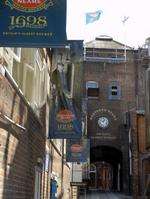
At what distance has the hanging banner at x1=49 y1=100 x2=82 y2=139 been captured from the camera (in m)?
14.4

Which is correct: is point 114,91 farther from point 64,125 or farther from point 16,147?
point 16,147

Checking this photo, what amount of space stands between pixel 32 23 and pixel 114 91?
121ft

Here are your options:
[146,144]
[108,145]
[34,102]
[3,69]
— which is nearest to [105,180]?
[108,145]

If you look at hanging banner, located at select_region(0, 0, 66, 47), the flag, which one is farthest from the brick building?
hanging banner, located at select_region(0, 0, 66, 47)

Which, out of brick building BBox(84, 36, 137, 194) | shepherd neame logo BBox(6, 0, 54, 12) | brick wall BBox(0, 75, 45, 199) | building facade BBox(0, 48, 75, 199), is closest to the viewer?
shepherd neame logo BBox(6, 0, 54, 12)

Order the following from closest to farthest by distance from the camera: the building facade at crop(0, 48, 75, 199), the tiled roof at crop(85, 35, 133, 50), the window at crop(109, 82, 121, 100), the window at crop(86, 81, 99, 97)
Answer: the building facade at crop(0, 48, 75, 199) → the window at crop(109, 82, 121, 100) → the window at crop(86, 81, 99, 97) → the tiled roof at crop(85, 35, 133, 50)

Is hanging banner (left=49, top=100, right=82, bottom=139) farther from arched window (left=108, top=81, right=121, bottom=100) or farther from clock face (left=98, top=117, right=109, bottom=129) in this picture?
arched window (left=108, top=81, right=121, bottom=100)

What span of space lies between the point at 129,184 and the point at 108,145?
3.92 metres

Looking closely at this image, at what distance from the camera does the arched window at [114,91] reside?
144 feet

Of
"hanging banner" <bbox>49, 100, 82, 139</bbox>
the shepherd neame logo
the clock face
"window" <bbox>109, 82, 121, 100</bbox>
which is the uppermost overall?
"window" <bbox>109, 82, 121, 100</bbox>

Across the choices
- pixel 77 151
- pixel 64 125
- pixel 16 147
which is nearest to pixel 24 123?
pixel 16 147

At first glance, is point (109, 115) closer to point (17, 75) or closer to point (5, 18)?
point (17, 75)

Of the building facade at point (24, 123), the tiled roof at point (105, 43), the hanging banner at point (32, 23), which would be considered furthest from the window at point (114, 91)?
the hanging banner at point (32, 23)

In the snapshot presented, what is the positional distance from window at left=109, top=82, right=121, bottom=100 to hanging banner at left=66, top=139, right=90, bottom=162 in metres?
21.5
